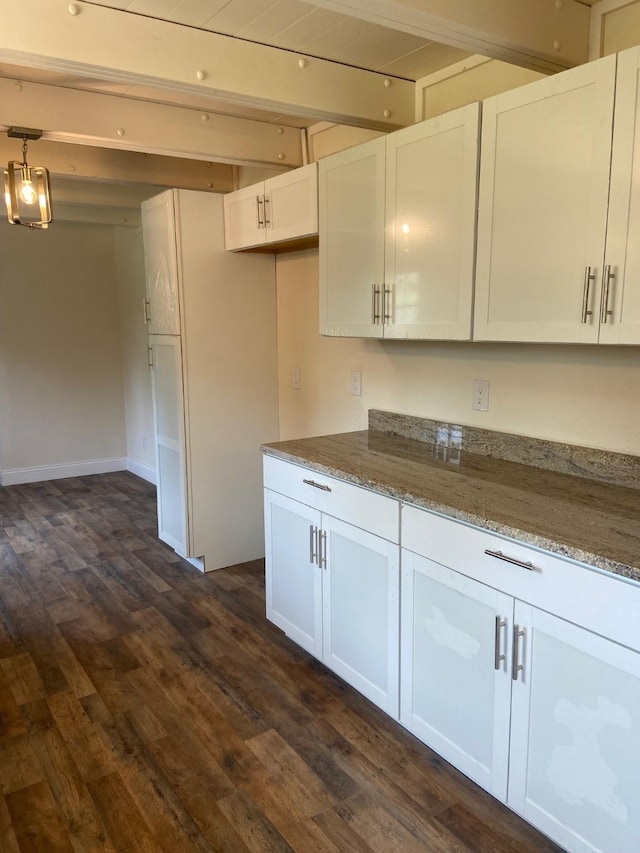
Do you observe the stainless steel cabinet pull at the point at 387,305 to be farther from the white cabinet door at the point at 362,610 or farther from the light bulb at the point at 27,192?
the light bulb at the point at 27,192

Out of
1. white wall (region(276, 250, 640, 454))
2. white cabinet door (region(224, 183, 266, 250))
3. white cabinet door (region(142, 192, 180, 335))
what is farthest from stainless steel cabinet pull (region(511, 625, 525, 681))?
white cabinet door (region(142, 192, 180, 335))

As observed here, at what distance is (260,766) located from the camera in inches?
84.5

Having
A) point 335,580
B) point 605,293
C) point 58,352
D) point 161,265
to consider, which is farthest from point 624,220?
point 58,352

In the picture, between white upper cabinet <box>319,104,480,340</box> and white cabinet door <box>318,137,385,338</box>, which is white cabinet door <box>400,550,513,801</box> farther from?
white cabinet door <box>318,137,385,338</box>

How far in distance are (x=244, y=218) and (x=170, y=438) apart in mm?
1399

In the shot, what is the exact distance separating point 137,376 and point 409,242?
13.9 ft

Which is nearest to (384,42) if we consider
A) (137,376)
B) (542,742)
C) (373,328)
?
(373,328)

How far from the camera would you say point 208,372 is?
368cm

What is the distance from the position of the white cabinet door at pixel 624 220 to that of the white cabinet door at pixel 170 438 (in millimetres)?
2446

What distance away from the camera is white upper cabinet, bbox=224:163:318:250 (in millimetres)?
2891

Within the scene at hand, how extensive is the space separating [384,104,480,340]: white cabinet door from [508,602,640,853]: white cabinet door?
42.7 inches

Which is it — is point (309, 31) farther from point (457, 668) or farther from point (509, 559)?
point (457, 668)

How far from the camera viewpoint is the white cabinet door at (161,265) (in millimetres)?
3498

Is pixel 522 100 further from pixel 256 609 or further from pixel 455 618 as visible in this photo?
pixel 256 609
